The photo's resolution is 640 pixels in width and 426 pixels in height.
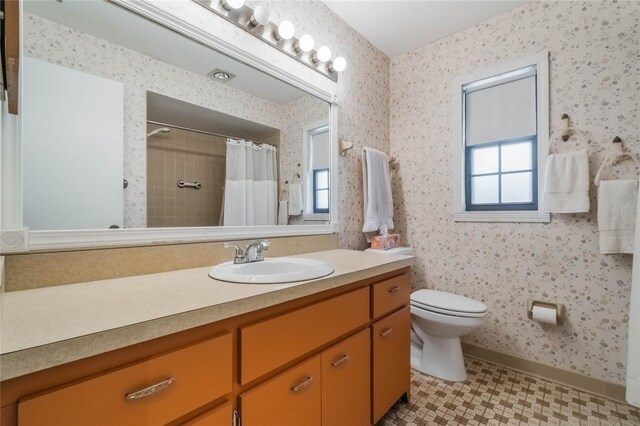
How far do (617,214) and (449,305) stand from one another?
1.00m

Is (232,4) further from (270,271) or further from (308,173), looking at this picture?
(270,271)

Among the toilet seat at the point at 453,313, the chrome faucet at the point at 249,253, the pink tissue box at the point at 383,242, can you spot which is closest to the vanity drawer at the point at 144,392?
the chrome faucet at the point at 249,253

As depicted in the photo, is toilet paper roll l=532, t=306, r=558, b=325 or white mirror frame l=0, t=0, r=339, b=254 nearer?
white mirror frame l=0, t=0, r=339, b=254

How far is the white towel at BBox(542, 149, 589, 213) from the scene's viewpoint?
163 cm

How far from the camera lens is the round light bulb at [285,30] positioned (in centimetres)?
155

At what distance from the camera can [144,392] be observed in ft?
1.94

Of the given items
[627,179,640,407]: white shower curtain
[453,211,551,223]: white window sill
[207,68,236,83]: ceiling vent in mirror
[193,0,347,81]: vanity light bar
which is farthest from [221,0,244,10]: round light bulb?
[627,179,640,407]: white shower curtain

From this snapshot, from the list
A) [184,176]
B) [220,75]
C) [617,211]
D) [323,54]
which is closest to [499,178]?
[617,211]

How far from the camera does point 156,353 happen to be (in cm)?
62

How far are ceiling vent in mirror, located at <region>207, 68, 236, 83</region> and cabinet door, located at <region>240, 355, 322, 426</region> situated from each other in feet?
4.20

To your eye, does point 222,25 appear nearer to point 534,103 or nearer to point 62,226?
point 62,226

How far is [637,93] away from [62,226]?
2742 millimetres

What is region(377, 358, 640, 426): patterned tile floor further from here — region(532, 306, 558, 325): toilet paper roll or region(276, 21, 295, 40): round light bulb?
region(276, 21, 295, 40): round light bulb

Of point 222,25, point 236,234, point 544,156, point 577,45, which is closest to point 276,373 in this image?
point 236,234
